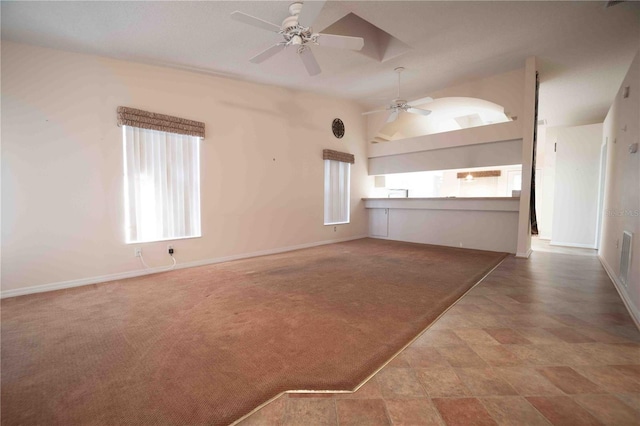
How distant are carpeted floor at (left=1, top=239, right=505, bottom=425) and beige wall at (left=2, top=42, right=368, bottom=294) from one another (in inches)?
21.9

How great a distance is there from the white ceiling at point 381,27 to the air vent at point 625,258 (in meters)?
2.52

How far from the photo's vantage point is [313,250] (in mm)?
5633

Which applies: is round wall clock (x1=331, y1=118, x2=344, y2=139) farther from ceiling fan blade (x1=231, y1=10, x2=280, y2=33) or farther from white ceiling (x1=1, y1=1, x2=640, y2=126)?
ceiling fan blade (x1=231, y1=10, x2=280, y2=33)

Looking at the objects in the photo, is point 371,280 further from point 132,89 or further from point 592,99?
point 592,99

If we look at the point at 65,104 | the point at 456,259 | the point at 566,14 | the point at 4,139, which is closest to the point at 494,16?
the point at 566,14

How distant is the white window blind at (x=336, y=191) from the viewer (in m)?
6.42

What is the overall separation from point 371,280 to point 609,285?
2874 millimetres

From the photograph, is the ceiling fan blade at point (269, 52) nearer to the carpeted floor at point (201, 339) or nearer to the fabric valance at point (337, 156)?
the carpeted floor at point (201, 339)

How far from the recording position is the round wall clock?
253 inches

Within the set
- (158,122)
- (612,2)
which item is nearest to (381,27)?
(612,2)

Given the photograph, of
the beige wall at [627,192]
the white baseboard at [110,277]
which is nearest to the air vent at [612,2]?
the beige wall at [627,192]

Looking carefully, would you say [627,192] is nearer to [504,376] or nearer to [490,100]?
[490,100]

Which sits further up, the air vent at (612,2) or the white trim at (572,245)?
the air vent at (612,2)

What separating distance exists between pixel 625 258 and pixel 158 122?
605 cm
